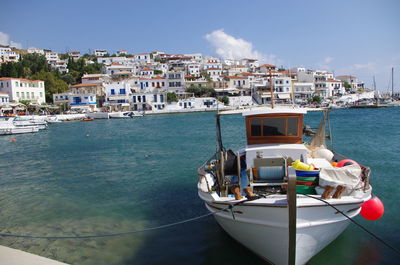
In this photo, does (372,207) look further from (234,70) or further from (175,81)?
(234,70)

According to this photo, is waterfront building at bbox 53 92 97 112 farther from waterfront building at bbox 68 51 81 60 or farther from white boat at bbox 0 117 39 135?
waterfront building at bbox 68 51 81 60

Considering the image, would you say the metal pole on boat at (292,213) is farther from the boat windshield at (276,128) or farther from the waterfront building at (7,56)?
the waterfront building at (7,56)

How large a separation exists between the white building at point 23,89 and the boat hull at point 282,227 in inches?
2745

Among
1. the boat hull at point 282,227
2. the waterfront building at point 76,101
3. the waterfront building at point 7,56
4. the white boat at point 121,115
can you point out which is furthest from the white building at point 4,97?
the boat hull at point 282,227

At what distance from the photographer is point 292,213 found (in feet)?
18.5

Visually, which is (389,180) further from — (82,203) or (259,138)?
(82,203)

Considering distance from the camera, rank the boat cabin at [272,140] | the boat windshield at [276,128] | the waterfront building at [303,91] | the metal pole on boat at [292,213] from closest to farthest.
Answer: the metal pole on boat at [292,213]
the boat cabin at [272,140]
the boat windshield at [276,128]
the waterfront building at [303,91]

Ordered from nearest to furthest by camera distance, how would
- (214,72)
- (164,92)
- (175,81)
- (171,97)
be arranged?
1. (171,97)
2. (164,92)
3. (175,81)
4. (214,72)

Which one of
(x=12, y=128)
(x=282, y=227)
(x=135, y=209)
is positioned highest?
(x=12, y=128)

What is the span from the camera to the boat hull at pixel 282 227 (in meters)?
6.08

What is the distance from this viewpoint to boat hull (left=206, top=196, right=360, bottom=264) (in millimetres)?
6082

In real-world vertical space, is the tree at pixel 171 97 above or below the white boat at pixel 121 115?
above

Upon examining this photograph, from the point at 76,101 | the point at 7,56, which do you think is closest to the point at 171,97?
the point at 76,101

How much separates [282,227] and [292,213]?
22.1 inches
